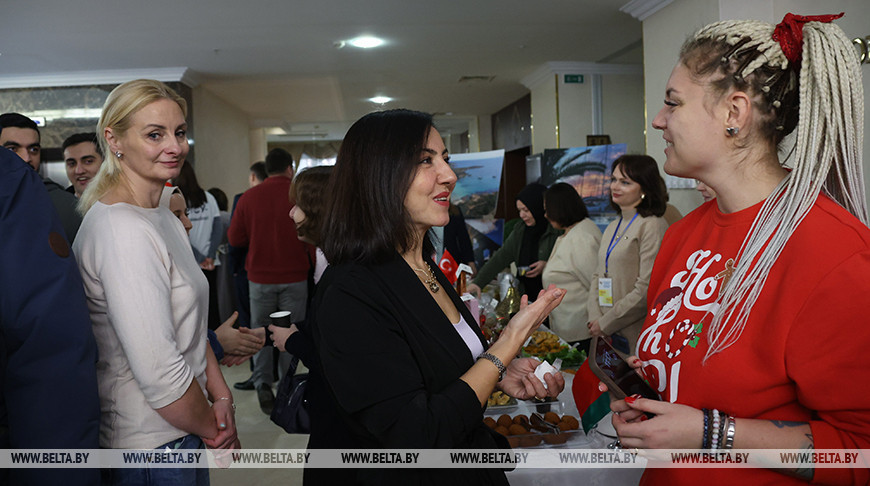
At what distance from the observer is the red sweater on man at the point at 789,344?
893 mm

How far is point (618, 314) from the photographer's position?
2.84 m

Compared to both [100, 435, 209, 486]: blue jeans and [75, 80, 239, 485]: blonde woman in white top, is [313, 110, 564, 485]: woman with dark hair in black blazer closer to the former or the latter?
[75, 80, 239, 485]: blonde woman in white top

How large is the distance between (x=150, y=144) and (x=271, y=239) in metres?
2.84

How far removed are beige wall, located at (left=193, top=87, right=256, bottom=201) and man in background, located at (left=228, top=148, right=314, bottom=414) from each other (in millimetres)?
4148

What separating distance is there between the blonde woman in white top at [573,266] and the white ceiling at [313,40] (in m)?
2.33

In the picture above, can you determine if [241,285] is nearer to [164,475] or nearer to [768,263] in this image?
[164,475]

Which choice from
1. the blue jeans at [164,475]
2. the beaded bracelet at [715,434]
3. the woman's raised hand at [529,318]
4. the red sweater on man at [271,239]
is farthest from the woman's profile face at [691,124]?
the red sweater on man at [271,239]

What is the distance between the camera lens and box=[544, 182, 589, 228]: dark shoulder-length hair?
3547mm

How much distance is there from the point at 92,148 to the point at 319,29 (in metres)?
3.13

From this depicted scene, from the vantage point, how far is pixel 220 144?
366 inches

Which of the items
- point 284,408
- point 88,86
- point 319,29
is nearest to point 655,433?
point 284,408

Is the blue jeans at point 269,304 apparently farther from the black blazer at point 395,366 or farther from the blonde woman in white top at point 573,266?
the black blazer at point 395,366

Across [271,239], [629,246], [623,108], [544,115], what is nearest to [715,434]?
[629,246]

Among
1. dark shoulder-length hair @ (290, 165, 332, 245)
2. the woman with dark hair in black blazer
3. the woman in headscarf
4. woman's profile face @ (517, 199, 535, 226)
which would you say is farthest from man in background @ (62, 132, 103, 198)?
woman's profile face @ (517, 199, 535, 226)
